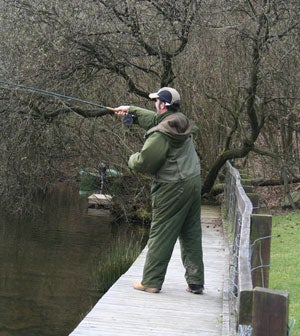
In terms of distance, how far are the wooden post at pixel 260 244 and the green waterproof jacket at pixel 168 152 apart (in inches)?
47.4

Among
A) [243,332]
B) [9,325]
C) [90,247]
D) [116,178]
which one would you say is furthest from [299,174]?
[243,332]

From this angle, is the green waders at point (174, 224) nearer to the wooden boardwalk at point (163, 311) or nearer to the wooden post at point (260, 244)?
the wooden boardwalk at point (163, 311)

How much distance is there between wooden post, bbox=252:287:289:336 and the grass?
9.94ft

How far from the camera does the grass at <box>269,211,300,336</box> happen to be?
24.9ft

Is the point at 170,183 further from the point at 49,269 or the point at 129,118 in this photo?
the point at 49,269

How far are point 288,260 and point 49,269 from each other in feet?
16.0

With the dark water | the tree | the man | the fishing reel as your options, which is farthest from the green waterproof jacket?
the tree

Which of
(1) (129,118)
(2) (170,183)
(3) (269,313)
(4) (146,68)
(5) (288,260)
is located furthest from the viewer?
(4) (146,68)

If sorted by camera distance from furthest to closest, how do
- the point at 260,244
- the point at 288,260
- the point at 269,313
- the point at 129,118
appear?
the point at 288,260 < the point at 129,118 < the point at 260,244 < the point at 269,313

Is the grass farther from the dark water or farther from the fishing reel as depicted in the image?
the dark water

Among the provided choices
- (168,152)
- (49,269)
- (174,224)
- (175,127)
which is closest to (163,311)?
(174,224)

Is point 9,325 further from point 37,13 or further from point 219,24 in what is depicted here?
point 219,24

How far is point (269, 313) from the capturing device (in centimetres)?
297

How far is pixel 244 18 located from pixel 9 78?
5.02 m
